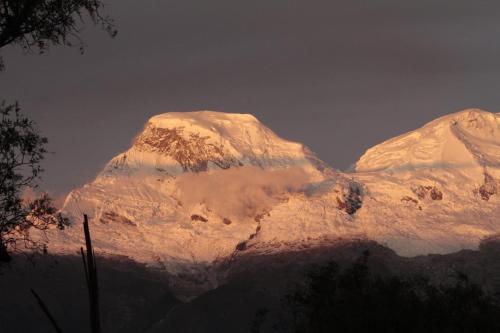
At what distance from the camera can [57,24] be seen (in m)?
45.1

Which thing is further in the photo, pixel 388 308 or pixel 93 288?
pixel 388 308

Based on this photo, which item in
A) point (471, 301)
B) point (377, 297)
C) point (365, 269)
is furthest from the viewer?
point (365, 269)

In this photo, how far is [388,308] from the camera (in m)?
126

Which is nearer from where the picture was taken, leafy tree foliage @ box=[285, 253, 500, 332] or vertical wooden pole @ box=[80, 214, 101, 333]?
vertical wooden pole @ box=[80, 214, 101, 333]

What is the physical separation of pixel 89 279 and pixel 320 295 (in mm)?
113327

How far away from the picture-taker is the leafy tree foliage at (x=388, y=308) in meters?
122

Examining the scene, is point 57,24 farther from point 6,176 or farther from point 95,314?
point 95,314

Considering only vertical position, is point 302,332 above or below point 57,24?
below

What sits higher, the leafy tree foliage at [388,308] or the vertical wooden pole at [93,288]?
the vertical wooden pole at [93,288]

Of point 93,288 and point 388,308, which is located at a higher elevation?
point 93,288

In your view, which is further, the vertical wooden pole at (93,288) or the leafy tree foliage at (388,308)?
the leafy tree foliage at (388,308)

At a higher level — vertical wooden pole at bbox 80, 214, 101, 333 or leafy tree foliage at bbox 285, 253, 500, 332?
vertical wooden pole at bbox 80, 214, 101, 333

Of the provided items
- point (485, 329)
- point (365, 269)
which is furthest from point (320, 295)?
point (485, 329)

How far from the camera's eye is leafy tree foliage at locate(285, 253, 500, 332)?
4817 inches
